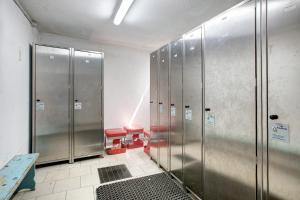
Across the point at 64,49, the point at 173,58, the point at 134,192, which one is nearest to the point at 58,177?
the point at 134,192

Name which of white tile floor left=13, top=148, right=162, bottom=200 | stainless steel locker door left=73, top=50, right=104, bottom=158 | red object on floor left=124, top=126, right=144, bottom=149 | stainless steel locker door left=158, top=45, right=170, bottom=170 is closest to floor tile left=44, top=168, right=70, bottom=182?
white tile floor left=13, top=148, right=162, bottom=200

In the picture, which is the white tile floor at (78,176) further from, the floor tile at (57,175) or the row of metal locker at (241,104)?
the row of metal locker at (241,104)

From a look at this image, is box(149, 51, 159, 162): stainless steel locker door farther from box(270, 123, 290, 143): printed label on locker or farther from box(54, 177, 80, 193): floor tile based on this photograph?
box(270, 123, 290, 143): printed label on locker

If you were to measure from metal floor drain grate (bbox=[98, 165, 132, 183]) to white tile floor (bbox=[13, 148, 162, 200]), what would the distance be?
8 centimetres

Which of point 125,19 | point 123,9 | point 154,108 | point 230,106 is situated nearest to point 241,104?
point 230,106

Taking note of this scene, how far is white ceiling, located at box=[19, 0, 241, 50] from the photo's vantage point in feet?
8.07

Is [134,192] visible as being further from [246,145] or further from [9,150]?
[9,150]

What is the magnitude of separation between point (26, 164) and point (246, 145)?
8.81 ft

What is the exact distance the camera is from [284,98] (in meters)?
1.20

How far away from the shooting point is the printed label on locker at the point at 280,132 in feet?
3.91

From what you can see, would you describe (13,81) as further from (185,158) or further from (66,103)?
(185,158)

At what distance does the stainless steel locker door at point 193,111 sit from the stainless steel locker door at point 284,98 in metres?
0.83

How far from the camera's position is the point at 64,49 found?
3.23m

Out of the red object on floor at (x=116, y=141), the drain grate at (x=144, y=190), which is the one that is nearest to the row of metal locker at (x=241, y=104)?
the drain grate at (x=144, y=190)
